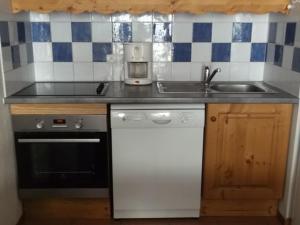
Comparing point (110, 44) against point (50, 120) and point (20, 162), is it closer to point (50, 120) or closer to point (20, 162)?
point (50, 120)

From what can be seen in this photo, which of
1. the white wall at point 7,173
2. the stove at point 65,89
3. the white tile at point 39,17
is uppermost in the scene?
the white tile at point 39,17

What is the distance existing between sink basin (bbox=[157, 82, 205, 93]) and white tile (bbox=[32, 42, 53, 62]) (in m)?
0.83

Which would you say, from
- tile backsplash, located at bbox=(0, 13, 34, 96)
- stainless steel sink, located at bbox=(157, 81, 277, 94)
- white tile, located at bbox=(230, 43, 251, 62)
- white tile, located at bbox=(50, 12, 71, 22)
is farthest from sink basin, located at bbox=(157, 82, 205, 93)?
tile backsplash, located at bbox=(0, 13, 34, 96)

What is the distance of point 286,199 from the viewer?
2.21m

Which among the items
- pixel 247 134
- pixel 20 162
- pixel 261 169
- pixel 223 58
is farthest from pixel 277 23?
pixel 20 162

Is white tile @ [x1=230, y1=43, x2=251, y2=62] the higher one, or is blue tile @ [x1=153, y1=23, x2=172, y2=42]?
blue tile @ [x1=153, y1=23, x2=172, y2=42]

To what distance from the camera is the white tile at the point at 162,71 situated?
256 cm

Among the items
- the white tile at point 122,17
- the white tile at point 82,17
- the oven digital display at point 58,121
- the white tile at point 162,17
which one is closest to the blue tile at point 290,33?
the white tile at point 162,17

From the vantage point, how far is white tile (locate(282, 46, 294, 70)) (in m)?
2.12

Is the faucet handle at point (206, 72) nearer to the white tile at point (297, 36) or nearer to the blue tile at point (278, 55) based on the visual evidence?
the blue tile at point (278, 55)

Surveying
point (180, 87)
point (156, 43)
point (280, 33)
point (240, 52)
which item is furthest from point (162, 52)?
point (280, 33)

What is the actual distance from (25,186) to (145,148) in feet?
2.63

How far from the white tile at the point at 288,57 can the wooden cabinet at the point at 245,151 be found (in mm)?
277

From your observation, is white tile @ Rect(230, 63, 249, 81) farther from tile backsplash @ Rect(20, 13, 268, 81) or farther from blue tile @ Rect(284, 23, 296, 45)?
blue tile @ Rect(284, 23, 296, 45)
